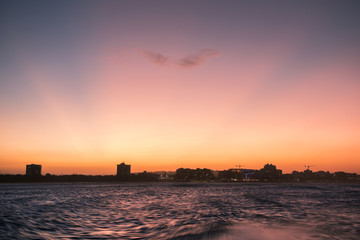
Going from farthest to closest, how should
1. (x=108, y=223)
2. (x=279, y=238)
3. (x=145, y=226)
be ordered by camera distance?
(x=108, y=223), (x=145, y=226), (x=279, y=238)

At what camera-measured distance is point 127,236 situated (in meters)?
19.0

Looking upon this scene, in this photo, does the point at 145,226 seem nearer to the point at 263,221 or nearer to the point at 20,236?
the point at 20,236

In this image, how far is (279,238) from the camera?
18344 mm

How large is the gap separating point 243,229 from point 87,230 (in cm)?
1311

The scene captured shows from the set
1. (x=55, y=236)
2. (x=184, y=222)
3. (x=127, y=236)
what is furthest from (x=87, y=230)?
(x=184, y=222)

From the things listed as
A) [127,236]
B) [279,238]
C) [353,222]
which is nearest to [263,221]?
[279,238]

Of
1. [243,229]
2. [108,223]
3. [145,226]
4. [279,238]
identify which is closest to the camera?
[279,238]

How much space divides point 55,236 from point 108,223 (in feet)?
21.0

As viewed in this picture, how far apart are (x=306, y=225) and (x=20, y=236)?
23772 mm

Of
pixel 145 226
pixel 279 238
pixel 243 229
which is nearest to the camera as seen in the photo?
pixel 279 238

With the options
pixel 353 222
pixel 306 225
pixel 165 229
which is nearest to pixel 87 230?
pixel 165 229

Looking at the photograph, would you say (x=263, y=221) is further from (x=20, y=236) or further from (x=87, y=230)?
(x=20, y=236)

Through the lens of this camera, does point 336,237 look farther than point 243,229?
No

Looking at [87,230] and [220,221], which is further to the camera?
[220,221]
